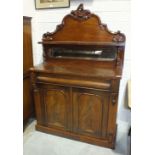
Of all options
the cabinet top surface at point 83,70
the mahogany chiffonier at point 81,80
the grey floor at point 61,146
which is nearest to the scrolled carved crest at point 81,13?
the mahogany chiffonier at point 81,80

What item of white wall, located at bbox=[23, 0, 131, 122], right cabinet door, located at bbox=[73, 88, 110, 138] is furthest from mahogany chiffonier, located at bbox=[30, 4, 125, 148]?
white wall, located at bbox=[23, 0, 131, 122]

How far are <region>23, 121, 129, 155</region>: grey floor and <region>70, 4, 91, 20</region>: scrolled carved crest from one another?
4.58ft

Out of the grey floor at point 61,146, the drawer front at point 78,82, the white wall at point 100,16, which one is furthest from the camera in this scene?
the white wall at point 100,16

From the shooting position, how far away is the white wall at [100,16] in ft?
6.13

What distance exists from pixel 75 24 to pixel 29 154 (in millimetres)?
1489

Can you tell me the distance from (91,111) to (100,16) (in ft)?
3.48

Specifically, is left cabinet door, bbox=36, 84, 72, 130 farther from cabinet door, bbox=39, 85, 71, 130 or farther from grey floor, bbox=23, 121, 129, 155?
grey floor, bbox=23, 121, 129, 155

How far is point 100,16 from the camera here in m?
1.93

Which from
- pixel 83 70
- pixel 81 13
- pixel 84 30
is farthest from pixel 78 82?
pixel 81 13

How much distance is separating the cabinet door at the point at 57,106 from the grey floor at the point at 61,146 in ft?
0.53

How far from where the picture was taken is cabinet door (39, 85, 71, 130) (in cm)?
181

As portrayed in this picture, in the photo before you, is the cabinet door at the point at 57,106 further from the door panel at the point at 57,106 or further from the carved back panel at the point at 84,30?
the carved back panel at the point at 84,30
